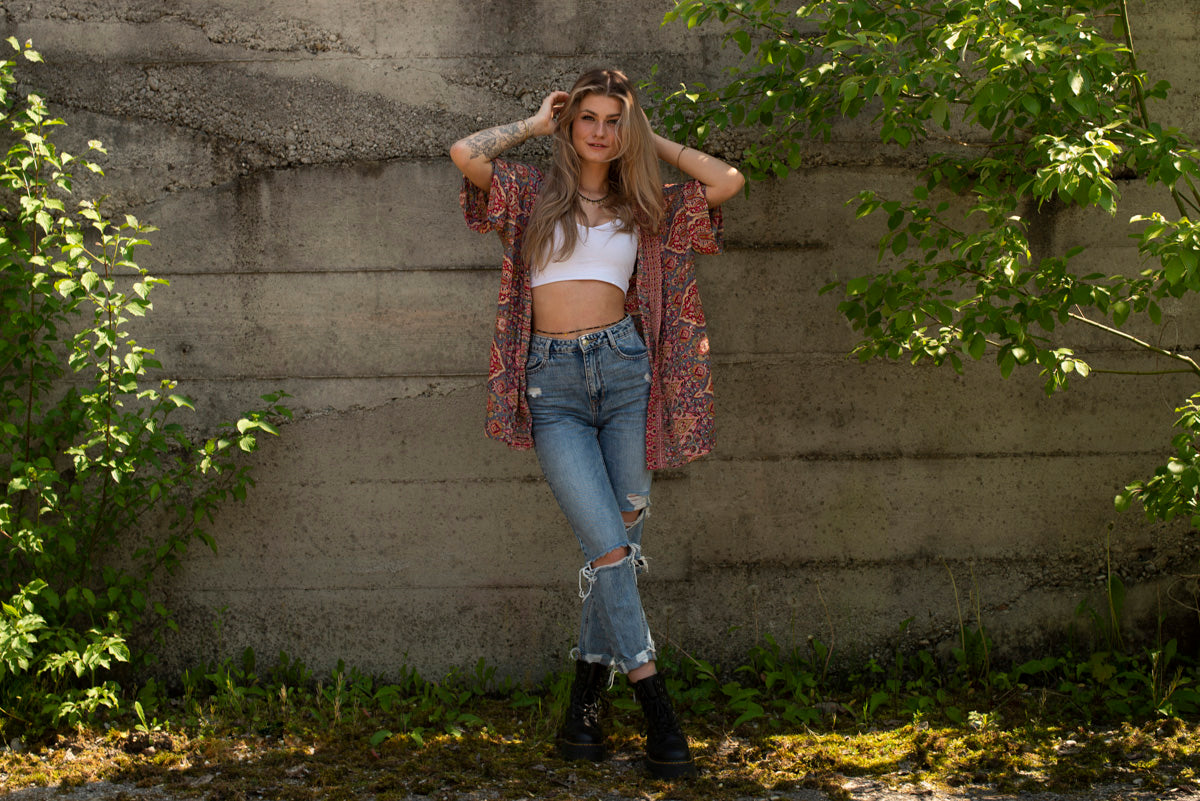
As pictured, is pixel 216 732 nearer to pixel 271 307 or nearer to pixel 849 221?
pixel 271 307

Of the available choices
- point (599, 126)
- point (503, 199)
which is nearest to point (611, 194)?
point (599, 126)

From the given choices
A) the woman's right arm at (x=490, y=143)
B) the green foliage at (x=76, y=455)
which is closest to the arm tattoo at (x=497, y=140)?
the woman's right arm at (x=490, y=143)

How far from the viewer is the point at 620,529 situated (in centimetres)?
254

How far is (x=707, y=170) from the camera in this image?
265 cm

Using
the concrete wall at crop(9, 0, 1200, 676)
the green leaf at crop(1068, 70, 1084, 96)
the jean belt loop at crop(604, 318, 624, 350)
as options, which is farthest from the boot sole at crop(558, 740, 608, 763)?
the green leaf at crop(1068, 70, 1084, 96)

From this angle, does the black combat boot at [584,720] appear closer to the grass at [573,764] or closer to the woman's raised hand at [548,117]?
the grass at [573,764]

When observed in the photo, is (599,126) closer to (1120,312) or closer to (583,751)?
(1120,312)

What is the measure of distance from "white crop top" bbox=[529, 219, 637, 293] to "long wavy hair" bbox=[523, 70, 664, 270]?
0.02 metres

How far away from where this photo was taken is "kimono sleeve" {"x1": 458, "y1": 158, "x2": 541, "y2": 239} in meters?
2.60

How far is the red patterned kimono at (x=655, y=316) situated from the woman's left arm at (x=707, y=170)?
0.03m

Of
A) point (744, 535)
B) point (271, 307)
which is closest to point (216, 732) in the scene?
point (271, 307)

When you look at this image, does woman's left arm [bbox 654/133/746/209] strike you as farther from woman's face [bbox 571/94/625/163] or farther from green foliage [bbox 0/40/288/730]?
green foliage [bbox 0/40/288/730]

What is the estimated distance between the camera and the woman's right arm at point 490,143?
2602mm

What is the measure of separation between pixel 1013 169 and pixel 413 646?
254cm
